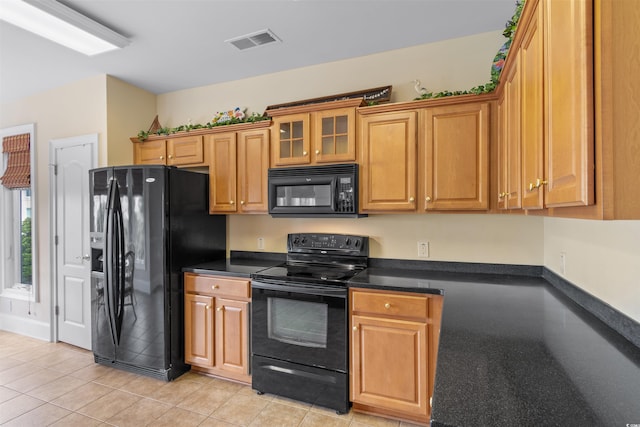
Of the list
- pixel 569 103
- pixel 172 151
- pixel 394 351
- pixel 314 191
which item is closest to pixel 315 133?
pixel 314 191

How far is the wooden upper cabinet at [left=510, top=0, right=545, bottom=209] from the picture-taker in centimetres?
113

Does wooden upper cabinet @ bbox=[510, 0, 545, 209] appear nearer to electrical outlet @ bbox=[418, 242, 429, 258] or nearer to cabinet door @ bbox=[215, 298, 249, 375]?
electrical outlet @ bbox=[418, 242, 429, 258]

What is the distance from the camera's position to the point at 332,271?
2609 millimetres

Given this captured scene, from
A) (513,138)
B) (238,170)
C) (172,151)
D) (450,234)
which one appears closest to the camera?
(513,138)

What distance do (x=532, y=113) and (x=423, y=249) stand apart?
1.53 metres

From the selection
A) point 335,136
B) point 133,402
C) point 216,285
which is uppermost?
point 335,136

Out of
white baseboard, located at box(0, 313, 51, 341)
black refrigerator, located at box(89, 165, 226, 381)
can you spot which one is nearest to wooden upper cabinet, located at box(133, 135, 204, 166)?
black refrigerator, located at box(89, 165, 226, 381)

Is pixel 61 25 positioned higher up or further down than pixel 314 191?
higher up

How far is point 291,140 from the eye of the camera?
2732 mm

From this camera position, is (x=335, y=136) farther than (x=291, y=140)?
No

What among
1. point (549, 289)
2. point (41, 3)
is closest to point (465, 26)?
point (549, 289)

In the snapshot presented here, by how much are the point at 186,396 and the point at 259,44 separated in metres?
2.90

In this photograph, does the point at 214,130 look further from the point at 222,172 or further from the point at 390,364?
the point at 390,364

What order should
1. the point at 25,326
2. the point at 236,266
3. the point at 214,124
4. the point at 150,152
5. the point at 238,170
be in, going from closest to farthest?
the point at 236,266 < the point at 238,170 < the point at 214,124 < the point at 150,152 < the point at 25,326
